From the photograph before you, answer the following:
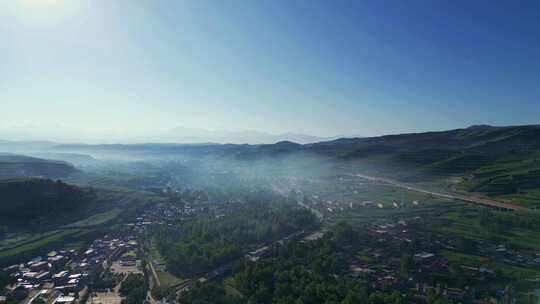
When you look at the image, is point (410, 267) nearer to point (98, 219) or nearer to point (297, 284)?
point (297, 284)

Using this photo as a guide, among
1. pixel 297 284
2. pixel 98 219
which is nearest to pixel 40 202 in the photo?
pixel 98 219

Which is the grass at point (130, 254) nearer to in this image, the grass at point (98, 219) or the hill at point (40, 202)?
the grass at point (98, 219)

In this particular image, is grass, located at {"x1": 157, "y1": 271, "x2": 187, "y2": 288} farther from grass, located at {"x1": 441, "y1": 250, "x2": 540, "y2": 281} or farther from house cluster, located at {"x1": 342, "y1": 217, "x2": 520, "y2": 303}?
grass, located at {"x1": 441, "y1": 250, "x2": 540, "y2": 281}

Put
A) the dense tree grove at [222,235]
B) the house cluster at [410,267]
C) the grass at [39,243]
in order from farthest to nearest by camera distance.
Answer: the grass at [39,243], the dense tree grove at [222,235], the house cluster at [410,267]

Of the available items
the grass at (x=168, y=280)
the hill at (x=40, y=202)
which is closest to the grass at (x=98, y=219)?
the hill at (x=40, y=202)

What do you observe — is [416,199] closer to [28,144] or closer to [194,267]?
[194,267]

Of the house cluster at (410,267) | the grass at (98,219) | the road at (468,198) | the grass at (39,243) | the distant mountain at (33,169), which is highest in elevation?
the distant mountain at (33,169)

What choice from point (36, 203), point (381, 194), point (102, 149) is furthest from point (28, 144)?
point (381, 194)
